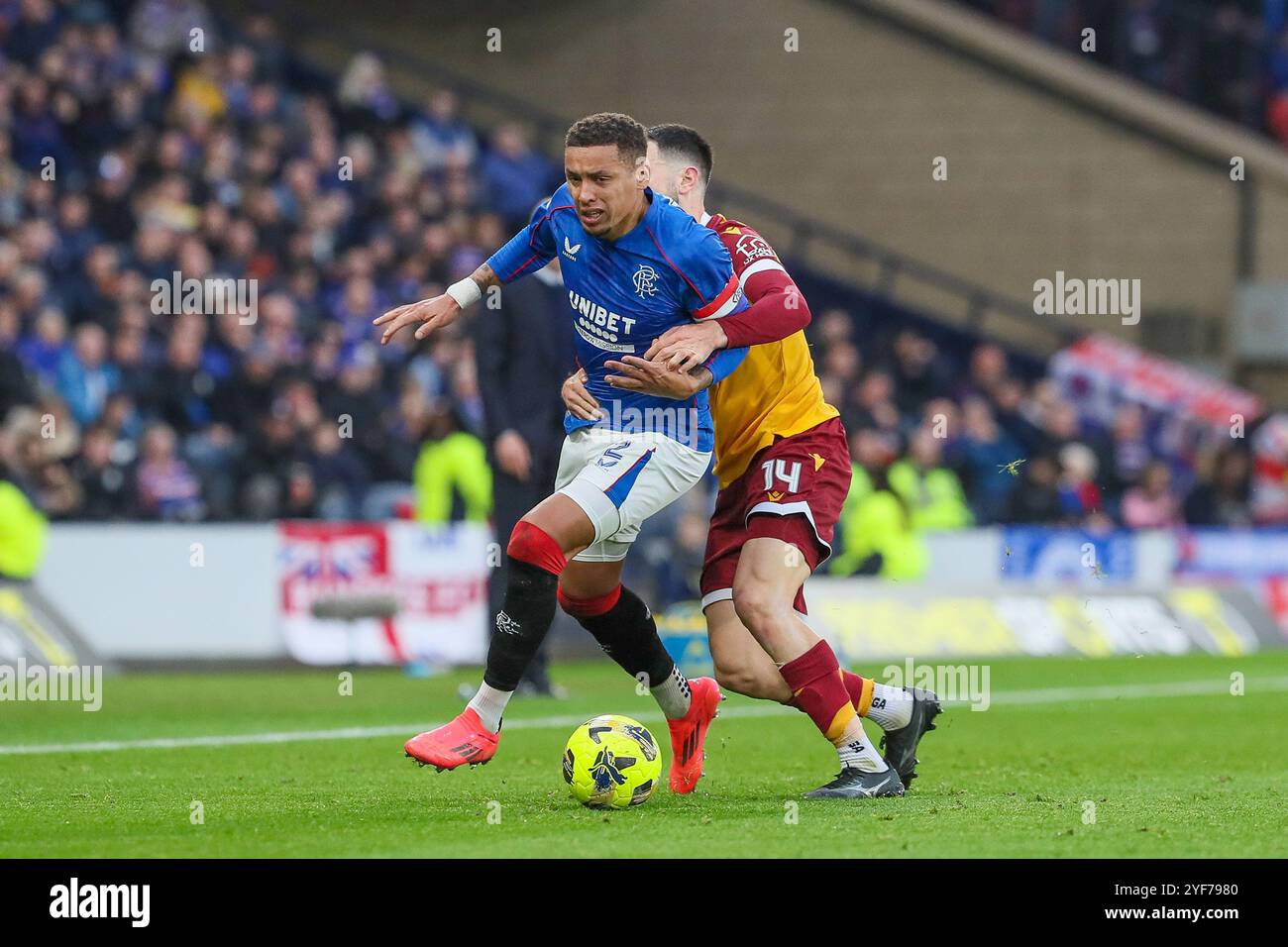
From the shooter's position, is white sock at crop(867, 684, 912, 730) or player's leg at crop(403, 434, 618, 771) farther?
white sock at crop(867, 684, 912, 730)

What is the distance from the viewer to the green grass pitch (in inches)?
232

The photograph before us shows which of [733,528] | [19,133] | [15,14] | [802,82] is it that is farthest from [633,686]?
[802,82]

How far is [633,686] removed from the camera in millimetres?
12891

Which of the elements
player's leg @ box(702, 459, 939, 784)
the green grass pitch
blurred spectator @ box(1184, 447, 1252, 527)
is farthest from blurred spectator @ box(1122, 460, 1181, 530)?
player's leg @ box(702, 459, 939, 784)

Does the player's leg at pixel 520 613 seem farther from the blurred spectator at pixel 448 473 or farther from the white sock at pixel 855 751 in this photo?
the blurred spectator at pixel 448 473

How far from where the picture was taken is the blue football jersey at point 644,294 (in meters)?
6.90

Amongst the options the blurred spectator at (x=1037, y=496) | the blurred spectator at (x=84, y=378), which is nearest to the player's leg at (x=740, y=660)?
the blurred spectator at (x=84, y=378)

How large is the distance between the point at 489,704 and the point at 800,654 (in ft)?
3.57

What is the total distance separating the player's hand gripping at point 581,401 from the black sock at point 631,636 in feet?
2.34

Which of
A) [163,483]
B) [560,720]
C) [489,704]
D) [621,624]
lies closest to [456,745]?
[489,704]

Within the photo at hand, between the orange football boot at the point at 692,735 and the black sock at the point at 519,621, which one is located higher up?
the black sock at the point at 519,621

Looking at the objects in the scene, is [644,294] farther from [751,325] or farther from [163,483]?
[163,483]

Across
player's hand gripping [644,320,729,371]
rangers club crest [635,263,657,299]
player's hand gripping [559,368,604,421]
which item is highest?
rangers club crest [635,263,657,299]

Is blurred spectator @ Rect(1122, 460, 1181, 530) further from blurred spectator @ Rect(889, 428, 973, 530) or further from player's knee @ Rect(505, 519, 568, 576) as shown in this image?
player's knee @ Rect(505, 519, 568, 576)
